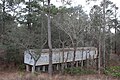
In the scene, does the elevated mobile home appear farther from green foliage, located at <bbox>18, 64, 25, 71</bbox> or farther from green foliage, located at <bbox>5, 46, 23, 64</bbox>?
green foliage, located at <bbox>5, 46, 23, 64</bbox>

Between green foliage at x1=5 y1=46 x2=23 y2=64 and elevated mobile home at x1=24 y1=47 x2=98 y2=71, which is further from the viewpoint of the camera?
green foliage at x1=5 y1=46 x2=23 y2=64

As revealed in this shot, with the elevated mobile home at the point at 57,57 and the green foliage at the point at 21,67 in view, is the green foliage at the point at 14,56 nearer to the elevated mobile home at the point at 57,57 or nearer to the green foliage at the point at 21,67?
the green foliage at the point at 21,67

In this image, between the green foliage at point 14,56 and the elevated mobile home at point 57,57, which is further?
the green foliage at point 14,56

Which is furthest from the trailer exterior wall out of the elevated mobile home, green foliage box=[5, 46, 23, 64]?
green foliage box=[5, 46, 23, 64]

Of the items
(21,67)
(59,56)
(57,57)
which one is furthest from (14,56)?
(59,56)

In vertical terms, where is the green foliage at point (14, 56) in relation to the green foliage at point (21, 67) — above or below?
above

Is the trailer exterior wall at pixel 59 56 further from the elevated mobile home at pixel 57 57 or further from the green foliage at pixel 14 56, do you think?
the green foliage at pixel 14 56

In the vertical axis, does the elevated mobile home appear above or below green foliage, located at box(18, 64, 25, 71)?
above

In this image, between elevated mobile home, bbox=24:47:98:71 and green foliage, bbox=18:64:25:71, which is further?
green foliage, bbox=18:64:25:71

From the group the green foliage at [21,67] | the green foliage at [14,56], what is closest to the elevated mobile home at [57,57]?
the green foliage at [21,67]

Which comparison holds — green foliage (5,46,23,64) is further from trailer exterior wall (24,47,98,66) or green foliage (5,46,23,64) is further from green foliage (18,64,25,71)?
trailer exterior wall (24,47,98,66)

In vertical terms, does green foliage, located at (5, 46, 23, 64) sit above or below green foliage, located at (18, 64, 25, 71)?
above

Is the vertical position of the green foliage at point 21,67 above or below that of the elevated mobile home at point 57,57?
below

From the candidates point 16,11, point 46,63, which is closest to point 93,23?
point 46,63
